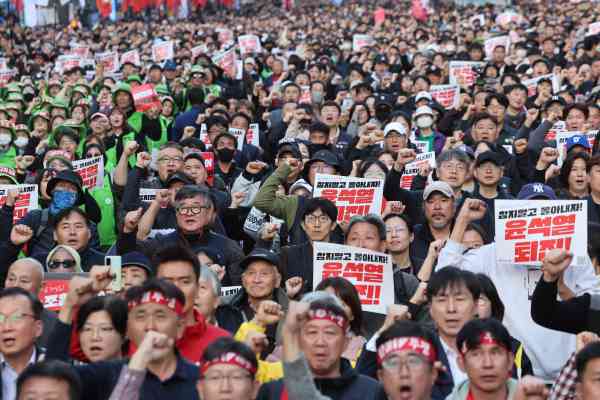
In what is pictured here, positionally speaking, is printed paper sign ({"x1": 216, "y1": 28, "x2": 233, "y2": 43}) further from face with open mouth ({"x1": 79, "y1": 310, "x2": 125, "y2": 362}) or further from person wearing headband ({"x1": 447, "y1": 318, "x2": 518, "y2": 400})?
person wearing headband ({"x1": 447, "y1": 318, "x2": 518, "y2": 400})

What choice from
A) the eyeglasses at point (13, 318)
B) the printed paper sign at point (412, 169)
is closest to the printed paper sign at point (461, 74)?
the printed paper sign at point (412, 169)

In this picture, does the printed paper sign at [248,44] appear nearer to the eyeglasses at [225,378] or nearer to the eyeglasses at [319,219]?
the eyeglasses at [319,219]

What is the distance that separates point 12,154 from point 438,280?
8322 millimetres

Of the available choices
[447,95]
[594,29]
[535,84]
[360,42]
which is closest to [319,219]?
[447,95]

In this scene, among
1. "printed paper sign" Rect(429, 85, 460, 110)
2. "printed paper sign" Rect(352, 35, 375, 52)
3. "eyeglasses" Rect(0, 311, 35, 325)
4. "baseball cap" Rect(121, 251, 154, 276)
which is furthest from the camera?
"printed paper sign" Rect(352, 35, 375, 52)

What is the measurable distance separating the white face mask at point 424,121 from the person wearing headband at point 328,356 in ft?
25.5

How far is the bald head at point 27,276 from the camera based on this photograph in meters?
6.90

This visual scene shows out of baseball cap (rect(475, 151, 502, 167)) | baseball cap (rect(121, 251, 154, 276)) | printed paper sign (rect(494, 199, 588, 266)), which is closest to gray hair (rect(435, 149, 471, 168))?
baseball cap (rect(475, 151, 502, 167))

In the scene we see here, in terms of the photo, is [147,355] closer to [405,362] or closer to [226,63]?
[405,362]

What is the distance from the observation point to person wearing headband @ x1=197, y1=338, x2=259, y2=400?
200 inches

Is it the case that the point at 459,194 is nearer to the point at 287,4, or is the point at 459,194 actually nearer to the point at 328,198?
the point at 328,198

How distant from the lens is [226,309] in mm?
7184

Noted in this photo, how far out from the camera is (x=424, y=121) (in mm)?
13172

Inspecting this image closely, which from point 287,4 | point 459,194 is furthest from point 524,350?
point 287,4
